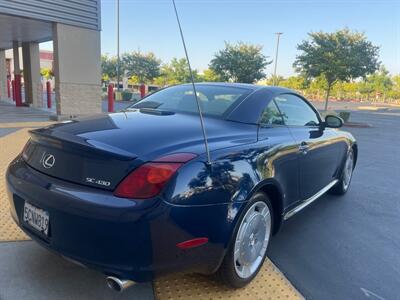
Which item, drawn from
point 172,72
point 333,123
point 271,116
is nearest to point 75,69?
point 333,123

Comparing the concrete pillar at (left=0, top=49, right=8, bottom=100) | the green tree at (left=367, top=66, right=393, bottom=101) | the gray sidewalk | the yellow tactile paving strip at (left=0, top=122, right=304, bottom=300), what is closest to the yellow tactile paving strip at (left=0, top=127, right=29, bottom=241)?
the gray sidewalk

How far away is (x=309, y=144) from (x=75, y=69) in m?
9.73

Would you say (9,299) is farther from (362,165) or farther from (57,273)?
(362,165)

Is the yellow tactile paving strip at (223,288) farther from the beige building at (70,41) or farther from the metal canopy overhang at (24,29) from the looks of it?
the metal canopy overhang at (24,29)

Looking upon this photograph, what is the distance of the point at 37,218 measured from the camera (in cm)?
219

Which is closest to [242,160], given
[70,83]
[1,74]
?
[70,83]

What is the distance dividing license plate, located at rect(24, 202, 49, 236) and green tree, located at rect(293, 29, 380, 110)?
18.2 metres

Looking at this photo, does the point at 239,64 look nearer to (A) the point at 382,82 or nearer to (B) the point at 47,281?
(B) the point at 47,281

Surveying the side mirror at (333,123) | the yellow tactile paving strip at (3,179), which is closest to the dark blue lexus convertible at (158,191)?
the yellow tactile paving strip at (3,179)

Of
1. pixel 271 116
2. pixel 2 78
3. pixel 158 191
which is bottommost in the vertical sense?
pixel 158 191

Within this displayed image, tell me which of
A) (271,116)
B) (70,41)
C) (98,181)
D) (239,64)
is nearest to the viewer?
(98,181)

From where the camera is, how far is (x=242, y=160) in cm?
233

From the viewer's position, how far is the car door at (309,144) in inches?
127

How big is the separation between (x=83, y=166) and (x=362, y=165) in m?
6.39
